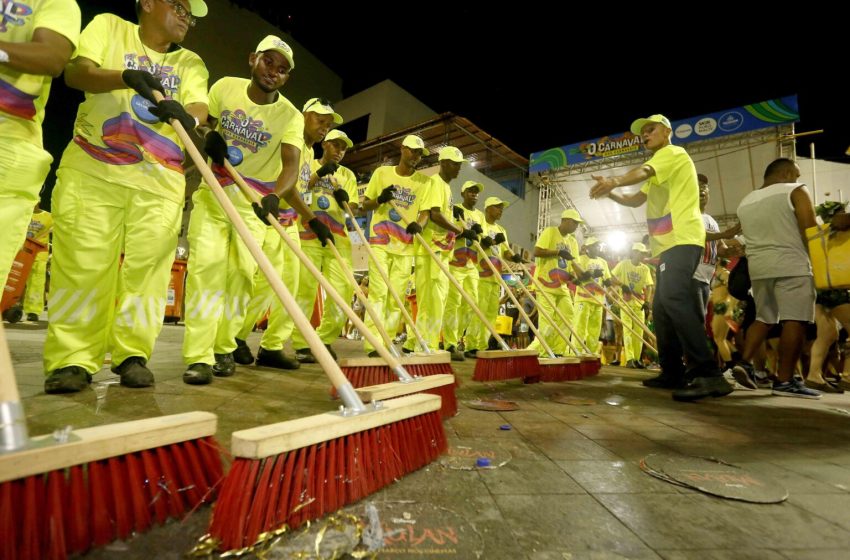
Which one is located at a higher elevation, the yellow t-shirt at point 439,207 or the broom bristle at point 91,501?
the yellow t-shirt at point 439,207

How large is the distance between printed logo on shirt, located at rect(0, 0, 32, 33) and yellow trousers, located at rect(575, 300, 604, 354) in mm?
6610

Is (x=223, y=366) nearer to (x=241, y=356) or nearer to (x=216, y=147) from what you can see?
(x=241, y=356)

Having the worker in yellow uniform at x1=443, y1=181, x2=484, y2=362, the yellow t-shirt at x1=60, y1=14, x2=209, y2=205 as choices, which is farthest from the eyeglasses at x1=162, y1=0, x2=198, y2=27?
the worker in yellow uniform at x1=443, y1=181, x2=484, y2=362

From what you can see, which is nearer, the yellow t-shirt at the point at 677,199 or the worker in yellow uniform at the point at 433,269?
the yellow t-shirt at the point at 677,199

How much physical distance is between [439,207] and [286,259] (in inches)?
74.5

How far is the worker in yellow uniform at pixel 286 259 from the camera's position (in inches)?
125

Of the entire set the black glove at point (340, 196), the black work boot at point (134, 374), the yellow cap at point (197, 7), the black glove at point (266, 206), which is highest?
the yellow cap at point (197, 7)

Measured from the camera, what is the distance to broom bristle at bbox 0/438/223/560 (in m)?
0.76

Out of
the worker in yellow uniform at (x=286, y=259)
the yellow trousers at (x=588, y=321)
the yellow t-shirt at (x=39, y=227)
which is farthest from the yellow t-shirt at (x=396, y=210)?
the yellow t-shirt at (x=39, y=227)

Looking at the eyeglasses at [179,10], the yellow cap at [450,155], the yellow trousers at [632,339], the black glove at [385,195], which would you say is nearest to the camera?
the eyeglasses at [179,10]

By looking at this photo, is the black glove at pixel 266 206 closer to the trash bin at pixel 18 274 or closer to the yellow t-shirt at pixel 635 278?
the trash bin at pixel 18 274

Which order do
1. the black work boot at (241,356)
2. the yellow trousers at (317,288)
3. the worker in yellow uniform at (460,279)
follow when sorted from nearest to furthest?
the black work boot at (241,356), the yellow trousers at (317,288), the worker in yellow uniform at (460,279)

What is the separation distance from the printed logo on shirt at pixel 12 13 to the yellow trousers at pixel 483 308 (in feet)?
17.9

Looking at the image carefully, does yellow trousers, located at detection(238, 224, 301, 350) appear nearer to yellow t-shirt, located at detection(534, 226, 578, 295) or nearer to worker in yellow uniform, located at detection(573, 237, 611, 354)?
yellow t-shirt, located at detection(534, 226, 578, 295)
